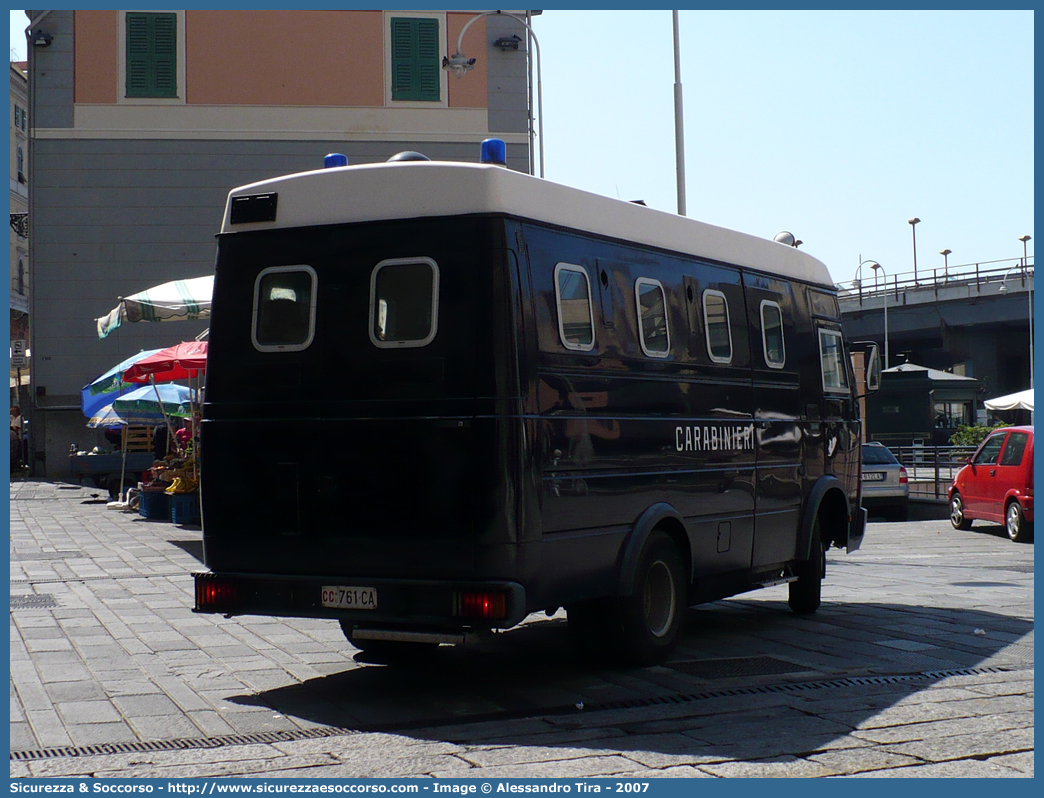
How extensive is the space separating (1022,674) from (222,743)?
15.5 feet

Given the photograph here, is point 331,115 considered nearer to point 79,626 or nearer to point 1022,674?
point 79,626

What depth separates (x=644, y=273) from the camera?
805cm

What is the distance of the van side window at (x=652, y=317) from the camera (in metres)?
7.95

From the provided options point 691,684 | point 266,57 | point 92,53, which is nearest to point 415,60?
point 266,57

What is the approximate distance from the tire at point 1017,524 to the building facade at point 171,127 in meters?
17.1

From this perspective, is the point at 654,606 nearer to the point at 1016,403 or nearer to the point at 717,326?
the point at 717,326

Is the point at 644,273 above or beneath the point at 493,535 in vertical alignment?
above

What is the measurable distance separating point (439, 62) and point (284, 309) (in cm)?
2646

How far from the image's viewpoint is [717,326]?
8.86 m

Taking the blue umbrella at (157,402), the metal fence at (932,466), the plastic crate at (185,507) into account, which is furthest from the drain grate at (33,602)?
the metal fence at (932,466)

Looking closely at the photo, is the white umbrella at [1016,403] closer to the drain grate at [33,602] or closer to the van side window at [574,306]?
the drain grate at [33,602]

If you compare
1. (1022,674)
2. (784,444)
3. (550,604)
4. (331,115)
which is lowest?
(1022,674)

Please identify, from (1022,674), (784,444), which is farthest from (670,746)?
(784,444)

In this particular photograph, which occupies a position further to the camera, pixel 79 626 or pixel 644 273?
pixel 79 626
